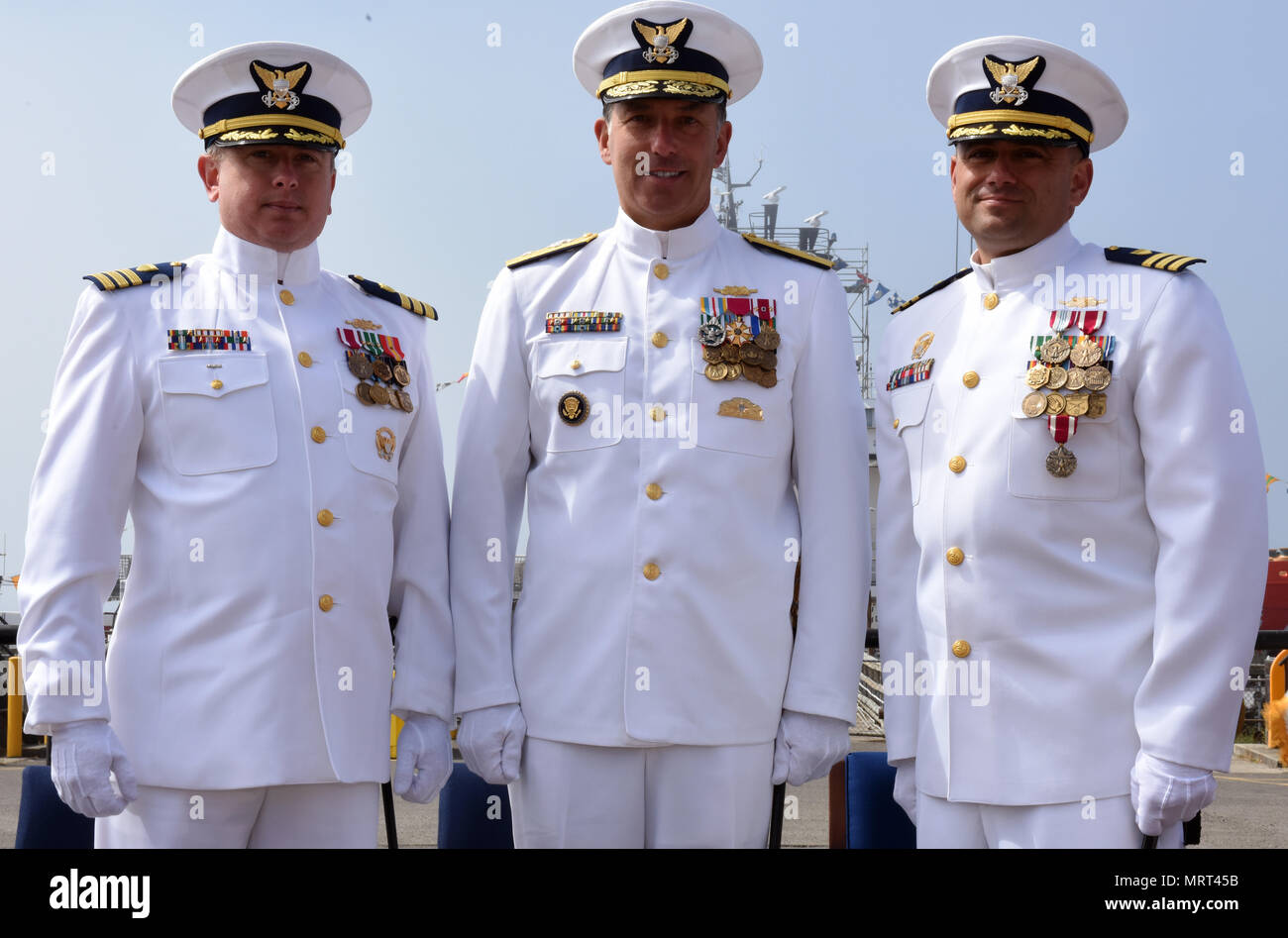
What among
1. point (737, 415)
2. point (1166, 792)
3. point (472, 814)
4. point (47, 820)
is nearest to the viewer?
point (1166, 792)

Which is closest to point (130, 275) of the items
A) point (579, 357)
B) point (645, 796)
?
point (579, 357)

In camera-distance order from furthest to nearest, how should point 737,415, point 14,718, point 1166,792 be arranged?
point 14,718 < point 737,415 < point 1166,792

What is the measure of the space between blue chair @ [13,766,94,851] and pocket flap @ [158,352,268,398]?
4.18ft

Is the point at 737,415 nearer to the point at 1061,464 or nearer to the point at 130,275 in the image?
the point at 1061,464

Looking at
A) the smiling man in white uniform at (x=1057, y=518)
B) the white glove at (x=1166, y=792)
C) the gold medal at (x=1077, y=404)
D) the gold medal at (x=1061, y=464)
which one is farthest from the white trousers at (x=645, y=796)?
the gold medal at (x=1077, y=404)

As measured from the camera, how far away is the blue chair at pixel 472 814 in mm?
3803

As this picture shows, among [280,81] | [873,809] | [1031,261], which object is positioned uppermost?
[280,81]

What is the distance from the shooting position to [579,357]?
3.25m

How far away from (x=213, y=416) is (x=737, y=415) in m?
1.24

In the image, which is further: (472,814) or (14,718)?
(14,718)

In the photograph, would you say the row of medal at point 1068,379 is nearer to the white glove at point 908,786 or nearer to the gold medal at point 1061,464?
the gold medal at point 1061,464

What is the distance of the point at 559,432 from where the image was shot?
3227 mm
